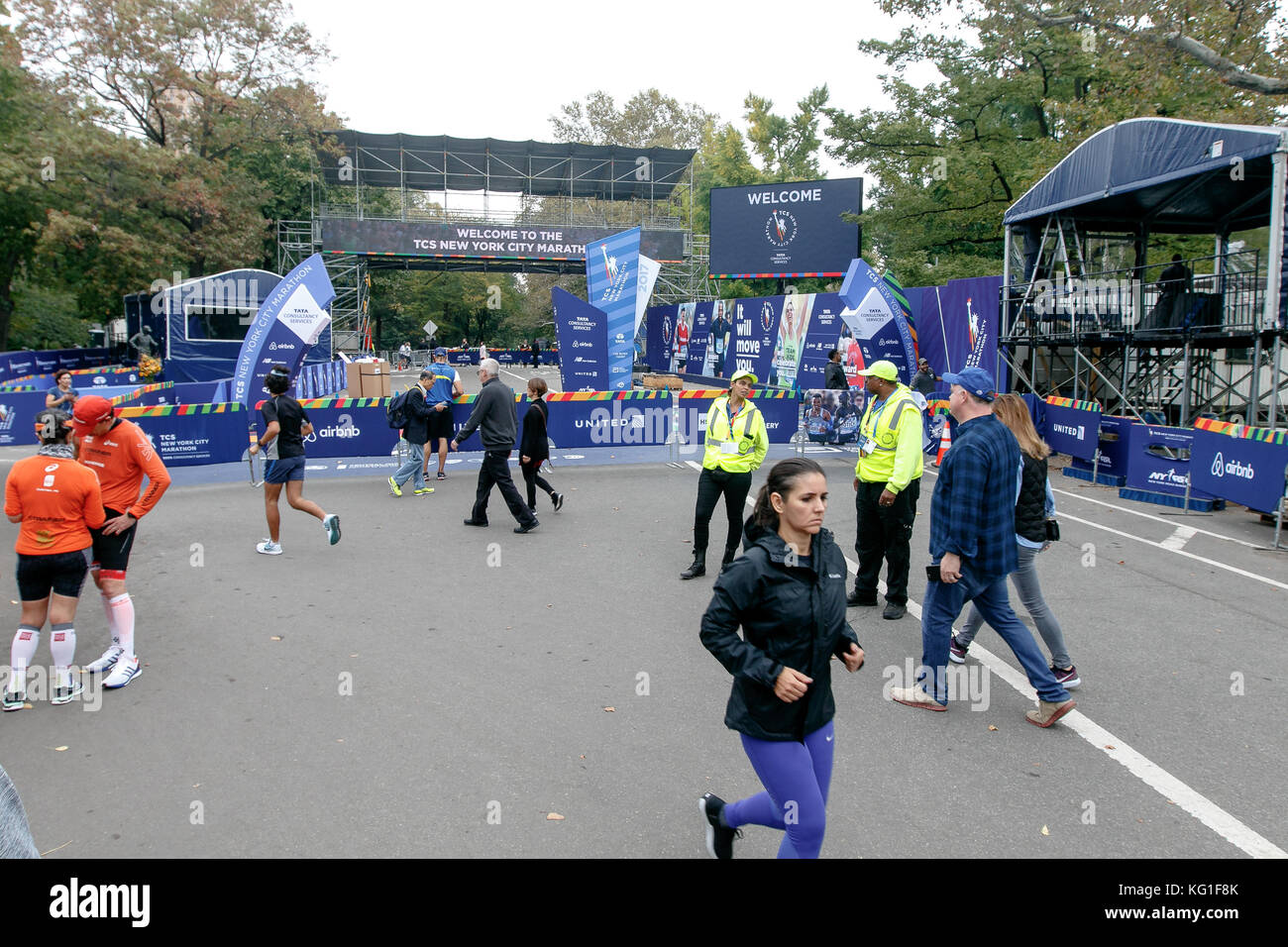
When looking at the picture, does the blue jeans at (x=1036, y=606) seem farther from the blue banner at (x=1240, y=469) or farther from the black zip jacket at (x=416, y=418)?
the black zip jacket at (x=416, y=418)

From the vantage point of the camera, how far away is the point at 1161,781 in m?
4.54

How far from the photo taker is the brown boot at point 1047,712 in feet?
16.8

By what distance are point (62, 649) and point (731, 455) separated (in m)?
5.09

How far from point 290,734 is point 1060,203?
57.1 feet

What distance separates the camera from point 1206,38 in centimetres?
2038

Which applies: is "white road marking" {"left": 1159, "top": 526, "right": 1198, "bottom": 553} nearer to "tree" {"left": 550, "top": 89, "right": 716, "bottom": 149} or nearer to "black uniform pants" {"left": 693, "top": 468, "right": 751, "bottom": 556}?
"black uniform pants" {"left": 693, "top": 468, "right": 751, "bottom": 556}

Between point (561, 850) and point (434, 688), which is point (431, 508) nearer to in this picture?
point (434, 688)

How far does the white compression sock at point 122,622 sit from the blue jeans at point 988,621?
194 inches

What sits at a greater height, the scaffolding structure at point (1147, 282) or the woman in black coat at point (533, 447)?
the scaffolding structure at point (1147, 282)

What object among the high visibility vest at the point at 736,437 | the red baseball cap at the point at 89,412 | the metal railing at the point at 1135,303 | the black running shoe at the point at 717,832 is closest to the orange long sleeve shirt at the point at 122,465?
the red baseball cap at the point at 89,412

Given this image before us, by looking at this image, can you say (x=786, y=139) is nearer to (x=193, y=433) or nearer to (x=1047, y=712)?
(x=193, y=433)

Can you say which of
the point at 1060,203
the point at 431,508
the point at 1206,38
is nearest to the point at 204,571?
the point at 431,508

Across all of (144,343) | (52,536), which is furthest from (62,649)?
(144,343)

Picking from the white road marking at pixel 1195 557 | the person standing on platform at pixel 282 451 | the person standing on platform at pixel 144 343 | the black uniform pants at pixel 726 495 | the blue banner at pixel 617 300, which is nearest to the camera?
the black uniform pants at pixel 726 495
